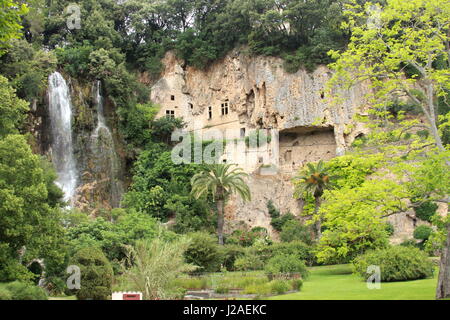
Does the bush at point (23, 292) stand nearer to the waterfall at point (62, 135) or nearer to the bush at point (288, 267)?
the bush at point (288, 267)

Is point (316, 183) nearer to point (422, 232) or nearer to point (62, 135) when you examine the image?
point (422, 232)

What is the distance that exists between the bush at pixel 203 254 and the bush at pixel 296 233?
32.1ft

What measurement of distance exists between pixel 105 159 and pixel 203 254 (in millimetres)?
16809

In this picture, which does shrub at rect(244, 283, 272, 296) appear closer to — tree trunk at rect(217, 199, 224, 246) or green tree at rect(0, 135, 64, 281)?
green tree at rect(0, 135, 64, 281)

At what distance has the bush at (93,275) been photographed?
23.8 metres

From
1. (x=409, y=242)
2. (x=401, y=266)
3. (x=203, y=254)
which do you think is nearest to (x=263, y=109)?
(x=409, y=242)

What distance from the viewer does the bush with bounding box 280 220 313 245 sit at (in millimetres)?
41531

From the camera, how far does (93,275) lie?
79.9 ft

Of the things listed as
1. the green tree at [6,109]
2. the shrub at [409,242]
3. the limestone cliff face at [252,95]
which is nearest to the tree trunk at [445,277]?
the shrub at [409,242]

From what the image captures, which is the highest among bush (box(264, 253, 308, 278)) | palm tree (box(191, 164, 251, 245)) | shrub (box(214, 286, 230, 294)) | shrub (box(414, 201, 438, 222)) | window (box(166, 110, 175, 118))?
window (box(166, 110, 175, 118))

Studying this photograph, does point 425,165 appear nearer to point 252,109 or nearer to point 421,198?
point 421,198

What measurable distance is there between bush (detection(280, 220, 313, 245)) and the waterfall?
17603 millimetres

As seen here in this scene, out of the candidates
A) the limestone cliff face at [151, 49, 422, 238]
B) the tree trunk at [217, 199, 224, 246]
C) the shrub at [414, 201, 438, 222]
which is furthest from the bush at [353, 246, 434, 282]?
the limestone cliff face at [151, 49, 422, 238]
